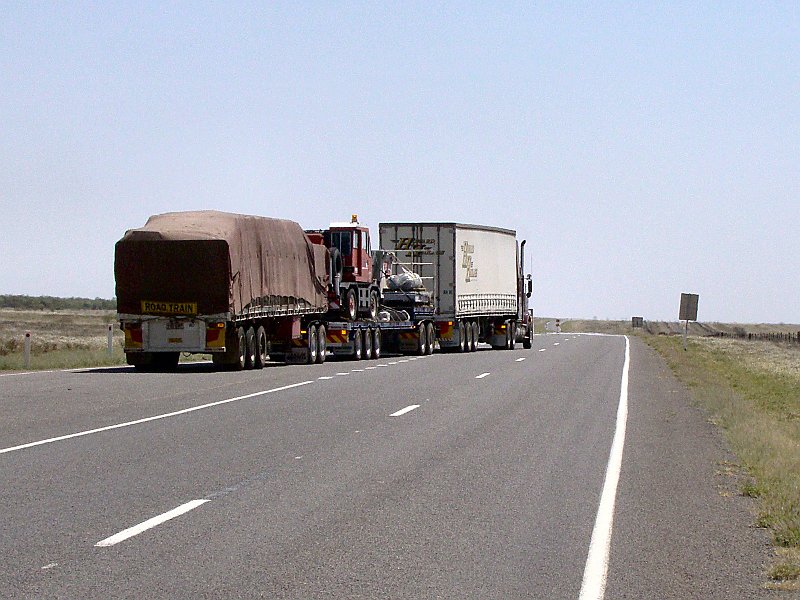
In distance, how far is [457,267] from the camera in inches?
1877

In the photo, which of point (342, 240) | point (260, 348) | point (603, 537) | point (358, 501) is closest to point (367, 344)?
point (342, 240)

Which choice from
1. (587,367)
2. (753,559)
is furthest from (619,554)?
(587,367)

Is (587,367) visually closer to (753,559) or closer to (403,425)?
(403,425)

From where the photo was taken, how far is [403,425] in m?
17.4

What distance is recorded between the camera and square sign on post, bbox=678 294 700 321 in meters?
57.9

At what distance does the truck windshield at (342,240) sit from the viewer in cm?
4188

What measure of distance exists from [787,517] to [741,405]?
1282 centimetres

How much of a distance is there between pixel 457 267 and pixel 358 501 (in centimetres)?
3714

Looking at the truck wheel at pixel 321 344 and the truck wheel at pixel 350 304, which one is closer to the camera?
the truck wheel at pixel 321 344

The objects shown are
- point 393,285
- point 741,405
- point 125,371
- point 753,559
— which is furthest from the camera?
point 393,285

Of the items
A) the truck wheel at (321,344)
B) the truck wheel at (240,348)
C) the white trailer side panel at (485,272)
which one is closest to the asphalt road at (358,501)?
the truck wheel at (240,348)

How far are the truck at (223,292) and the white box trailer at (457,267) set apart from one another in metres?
7.61

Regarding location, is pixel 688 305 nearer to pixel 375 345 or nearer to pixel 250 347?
pixel 375 345

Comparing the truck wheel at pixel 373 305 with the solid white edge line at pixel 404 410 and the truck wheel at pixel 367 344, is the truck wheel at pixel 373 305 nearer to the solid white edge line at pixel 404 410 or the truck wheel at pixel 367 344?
the truck wheel at pixel 367 344
